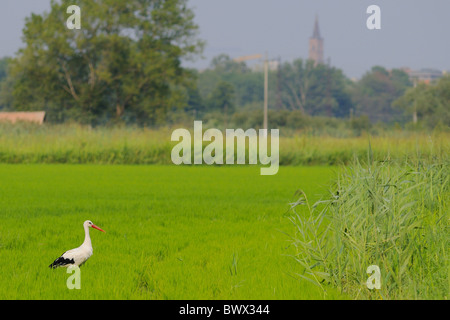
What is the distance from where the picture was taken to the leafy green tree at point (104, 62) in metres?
41.0

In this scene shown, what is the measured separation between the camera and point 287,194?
12258 millimetres

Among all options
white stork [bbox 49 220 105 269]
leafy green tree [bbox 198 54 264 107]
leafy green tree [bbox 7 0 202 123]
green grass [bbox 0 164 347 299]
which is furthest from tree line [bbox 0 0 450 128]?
white stork [bbox 49 220 105 269]

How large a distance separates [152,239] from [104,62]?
3696 cm

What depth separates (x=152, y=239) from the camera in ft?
22.2

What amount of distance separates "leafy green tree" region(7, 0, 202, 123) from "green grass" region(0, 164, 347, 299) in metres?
28.3

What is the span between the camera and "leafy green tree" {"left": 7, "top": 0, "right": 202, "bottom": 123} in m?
41.0

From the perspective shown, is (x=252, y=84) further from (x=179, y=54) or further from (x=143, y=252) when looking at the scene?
(x=143, y=252)

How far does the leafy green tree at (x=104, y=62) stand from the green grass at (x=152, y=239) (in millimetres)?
28283

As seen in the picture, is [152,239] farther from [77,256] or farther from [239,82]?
[239,82]

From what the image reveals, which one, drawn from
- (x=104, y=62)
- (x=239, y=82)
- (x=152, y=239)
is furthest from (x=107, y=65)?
(x=239, y=82)

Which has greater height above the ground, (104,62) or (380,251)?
(104,62)

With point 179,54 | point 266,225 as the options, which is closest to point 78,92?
point 179,54

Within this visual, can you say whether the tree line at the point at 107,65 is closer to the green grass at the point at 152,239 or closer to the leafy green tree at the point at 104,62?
the leafy green tree at the point at 104,62
